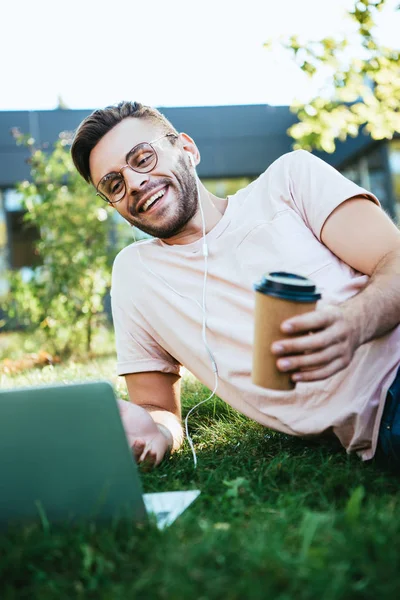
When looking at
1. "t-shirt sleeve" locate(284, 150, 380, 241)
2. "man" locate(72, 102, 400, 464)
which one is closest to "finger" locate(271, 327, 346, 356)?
"man" locate(72, 102, 400, 464)

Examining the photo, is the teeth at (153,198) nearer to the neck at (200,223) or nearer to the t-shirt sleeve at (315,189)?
the neck at (200,223)

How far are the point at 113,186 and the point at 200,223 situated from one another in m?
0.37

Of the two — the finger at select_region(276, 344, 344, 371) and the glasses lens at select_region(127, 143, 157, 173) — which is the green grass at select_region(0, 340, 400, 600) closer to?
the finger at select_region(276, 344, 344, 371)

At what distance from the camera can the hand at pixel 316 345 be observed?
56.8 inches

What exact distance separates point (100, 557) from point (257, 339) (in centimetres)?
59

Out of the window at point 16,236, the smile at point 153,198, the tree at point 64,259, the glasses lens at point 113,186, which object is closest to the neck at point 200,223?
the smile at point 153,198

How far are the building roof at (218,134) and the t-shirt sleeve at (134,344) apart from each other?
40.1 ft

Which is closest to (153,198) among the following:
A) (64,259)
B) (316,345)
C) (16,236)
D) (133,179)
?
(133,179)

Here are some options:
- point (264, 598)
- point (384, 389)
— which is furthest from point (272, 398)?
point (264, 598)

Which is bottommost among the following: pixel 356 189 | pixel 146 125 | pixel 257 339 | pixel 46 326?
pixel 46 326

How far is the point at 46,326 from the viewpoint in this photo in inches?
254

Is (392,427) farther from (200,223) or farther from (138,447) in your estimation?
(200,223)

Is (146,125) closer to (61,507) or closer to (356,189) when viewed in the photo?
(356,189)

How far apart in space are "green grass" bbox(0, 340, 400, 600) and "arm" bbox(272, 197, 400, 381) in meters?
0.32
